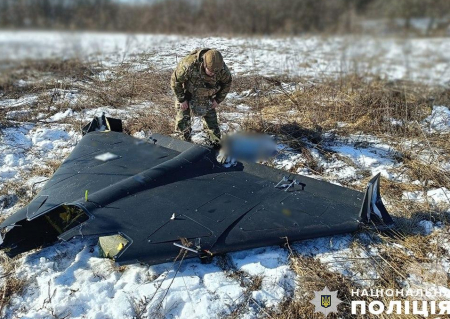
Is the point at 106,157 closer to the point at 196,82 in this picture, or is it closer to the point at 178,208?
the point at 178,208

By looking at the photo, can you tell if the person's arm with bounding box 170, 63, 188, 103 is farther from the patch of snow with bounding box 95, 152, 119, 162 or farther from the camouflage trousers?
the patch of snow with bounding box 95, 152, 119, 162

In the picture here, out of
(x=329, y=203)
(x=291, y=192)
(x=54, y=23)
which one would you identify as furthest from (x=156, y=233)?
(x=54, y=23)

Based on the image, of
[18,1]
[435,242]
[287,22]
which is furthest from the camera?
[287,22]

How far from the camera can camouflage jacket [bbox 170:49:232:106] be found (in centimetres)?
A: 514

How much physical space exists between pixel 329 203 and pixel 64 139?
4.78m

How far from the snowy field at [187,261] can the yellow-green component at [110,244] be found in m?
0.16

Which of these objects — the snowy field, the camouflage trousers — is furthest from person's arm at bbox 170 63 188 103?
the snowy field

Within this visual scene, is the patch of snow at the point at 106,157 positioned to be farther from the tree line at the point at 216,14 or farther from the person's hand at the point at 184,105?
the tree line at the point at 216,14

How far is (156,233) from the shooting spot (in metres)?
3.28

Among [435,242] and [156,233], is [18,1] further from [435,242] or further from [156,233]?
[435,242]

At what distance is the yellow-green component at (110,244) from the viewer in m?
3.44

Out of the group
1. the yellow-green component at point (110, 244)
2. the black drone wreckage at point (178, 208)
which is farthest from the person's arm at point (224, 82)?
the yellow-green component at point (110, 244)

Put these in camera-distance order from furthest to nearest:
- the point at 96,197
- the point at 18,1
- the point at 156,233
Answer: the point at 18,1 < the point at 96,197 < the point at 156,233

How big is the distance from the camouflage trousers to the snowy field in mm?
505
